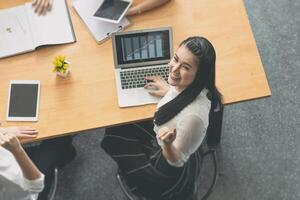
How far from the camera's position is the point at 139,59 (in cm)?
209

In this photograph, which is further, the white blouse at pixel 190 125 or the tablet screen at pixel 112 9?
the tablet screen at pixel 112 9

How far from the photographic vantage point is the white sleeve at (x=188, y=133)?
1.78 m

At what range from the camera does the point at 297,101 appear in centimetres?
278

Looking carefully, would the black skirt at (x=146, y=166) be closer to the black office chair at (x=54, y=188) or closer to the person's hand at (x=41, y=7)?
the black office chair at (x=54, y=188)

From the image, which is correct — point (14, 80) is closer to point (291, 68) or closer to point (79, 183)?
point (79, 183)

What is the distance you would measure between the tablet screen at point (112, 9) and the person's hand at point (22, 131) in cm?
60

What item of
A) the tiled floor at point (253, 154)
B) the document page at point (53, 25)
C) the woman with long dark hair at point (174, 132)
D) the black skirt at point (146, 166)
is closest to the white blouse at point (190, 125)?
the woman with long dark hair at point (174, 132)

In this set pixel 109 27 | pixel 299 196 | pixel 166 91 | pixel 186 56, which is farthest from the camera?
pixel 299 196

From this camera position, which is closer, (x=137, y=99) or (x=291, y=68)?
(x=137, y=99)

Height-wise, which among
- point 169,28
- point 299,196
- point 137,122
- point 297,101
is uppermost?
point 169,28

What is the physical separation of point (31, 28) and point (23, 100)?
14.3 inches

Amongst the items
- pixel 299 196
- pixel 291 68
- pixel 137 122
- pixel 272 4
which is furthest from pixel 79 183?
pixel 272 4

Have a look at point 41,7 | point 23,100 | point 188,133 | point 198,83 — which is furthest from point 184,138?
point 41,7

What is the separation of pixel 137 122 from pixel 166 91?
20 centimetres
